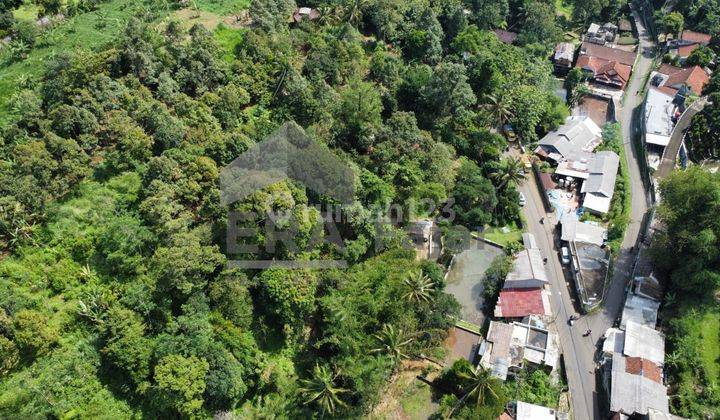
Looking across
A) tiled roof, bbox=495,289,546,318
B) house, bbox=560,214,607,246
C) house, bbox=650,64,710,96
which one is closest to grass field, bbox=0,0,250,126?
tiled roof, bbox=495,289,546,318

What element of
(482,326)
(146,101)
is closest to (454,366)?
(482,326)

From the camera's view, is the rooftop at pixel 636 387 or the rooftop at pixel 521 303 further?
the rooftop at pixel 521 303

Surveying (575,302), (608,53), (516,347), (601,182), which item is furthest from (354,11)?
(516,347)

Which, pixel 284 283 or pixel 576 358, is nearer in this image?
pixel 284 283

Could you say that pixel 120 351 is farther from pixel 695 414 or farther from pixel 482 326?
pixel 695 414

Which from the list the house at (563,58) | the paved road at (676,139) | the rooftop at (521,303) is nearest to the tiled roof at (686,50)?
the paved road at (676,139)

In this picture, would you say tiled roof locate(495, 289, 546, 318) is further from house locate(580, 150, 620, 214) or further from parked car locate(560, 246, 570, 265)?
house locate(580, 150, 620, 214)

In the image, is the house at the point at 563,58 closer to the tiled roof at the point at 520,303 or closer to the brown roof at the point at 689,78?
the brown roof at the point at 689,78
